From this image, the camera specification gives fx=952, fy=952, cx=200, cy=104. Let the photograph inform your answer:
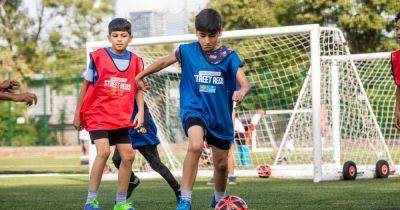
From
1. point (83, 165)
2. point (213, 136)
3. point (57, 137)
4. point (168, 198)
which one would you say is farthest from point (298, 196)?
point (57, 137)

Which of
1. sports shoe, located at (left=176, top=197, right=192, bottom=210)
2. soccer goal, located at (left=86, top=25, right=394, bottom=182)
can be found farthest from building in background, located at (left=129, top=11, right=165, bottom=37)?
sports shoe, located at (left=176, top=197, right=192, bottom=210)

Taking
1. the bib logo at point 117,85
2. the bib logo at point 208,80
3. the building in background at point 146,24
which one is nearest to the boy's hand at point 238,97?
the bib logo at point 208,80

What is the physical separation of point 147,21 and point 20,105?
473 inches

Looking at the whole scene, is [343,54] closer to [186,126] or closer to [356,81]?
[356,81]

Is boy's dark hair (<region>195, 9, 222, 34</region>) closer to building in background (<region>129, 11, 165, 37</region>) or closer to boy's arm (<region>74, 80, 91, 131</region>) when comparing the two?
boy's arm (<region>74, 80, 91, 131</region>)

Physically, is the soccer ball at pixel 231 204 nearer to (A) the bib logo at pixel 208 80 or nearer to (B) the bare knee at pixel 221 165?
(B) the bare knee at pixel 221 165

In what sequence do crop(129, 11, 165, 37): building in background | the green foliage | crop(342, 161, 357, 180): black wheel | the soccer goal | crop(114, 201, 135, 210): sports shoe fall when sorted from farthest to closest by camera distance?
the green foliage
crop(129, 11, 165, 37): building in background
the soccer goal
crop(342, 161, 357, 180): black wheel
crop(114, 201, 135, 210): sports shoe

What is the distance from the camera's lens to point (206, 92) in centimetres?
780

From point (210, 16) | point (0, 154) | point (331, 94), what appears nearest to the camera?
point (210, 16)

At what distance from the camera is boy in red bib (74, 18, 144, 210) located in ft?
28.0

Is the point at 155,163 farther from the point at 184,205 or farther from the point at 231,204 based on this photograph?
the point at 231,204

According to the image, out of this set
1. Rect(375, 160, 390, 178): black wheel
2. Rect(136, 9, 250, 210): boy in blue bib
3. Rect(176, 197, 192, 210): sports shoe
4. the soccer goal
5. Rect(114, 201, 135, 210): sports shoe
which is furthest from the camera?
the soccer goal

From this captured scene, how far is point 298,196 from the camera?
10484 millimetres

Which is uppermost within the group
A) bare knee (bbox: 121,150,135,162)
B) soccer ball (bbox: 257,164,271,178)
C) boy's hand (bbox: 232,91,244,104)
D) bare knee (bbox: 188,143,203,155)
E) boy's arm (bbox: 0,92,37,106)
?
boy's hand (bbox: 232,91,244,104)
